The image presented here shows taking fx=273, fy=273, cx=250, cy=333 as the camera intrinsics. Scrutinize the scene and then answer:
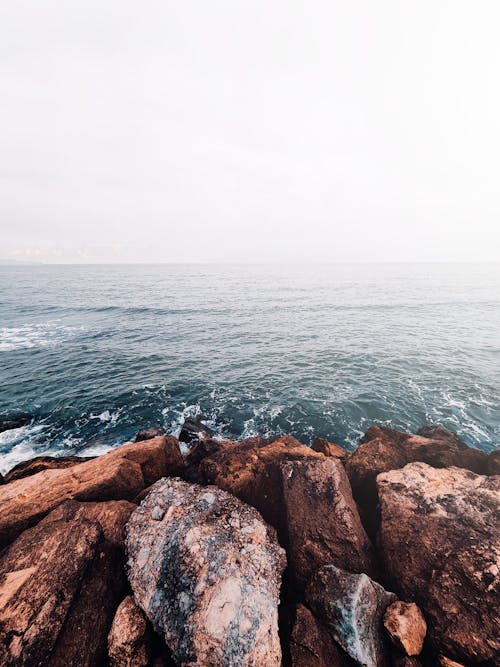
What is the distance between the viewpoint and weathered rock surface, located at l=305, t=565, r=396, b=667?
502 centimetres

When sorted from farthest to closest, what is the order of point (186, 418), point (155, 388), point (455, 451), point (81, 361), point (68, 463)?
point (81, 361), point (155, 388), point (186, 418), point (68, 463), point (455, 451)

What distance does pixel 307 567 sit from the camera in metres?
6.58

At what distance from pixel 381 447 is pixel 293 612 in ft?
20.5

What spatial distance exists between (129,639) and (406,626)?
5.26 m

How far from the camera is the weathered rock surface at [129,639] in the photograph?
5.09 m

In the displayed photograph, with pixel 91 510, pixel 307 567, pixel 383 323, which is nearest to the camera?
pixel 307 567

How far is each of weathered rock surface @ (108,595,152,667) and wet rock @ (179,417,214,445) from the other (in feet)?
36.9

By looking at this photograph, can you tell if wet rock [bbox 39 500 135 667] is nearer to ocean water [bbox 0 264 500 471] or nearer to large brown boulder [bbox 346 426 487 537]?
large brown boulder [bbox 346 426 487 537]

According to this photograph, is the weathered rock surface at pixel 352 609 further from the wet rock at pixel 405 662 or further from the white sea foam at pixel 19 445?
the white sea foam at pixel 19 445

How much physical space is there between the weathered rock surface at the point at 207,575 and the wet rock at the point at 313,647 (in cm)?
39

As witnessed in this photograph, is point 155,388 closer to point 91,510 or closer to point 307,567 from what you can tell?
point 91,510

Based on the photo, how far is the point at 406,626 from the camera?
5129 millimetres

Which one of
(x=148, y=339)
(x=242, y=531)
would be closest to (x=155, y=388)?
(x=148, y=339)

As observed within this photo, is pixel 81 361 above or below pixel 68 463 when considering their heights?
below
